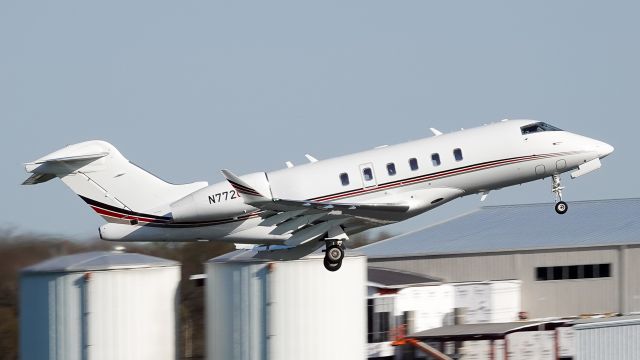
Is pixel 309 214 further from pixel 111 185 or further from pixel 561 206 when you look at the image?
pixel 561 206

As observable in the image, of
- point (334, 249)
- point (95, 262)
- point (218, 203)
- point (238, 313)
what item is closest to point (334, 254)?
point (334, 249)

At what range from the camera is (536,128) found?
119 feet

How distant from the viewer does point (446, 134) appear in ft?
117

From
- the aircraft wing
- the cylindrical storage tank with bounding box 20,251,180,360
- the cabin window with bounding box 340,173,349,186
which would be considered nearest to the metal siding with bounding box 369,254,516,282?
the cylindrical storage tank with bounding box 20,251,180,360

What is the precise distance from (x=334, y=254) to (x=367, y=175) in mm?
2524

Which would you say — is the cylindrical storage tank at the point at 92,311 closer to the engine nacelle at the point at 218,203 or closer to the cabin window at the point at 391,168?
the engine nacelle at the point at 218,203

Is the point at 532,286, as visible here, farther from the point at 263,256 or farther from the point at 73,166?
the point at 73,166

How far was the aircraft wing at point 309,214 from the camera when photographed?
32.4 metres

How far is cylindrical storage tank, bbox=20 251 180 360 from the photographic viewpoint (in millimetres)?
36531

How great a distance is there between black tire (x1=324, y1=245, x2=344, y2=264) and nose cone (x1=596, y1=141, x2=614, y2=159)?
8116 millimetres

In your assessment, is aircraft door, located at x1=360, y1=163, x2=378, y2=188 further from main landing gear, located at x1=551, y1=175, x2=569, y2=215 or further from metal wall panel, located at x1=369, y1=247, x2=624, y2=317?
metal wall panel, located at x1=369, y1=247, x2=624, y2=317

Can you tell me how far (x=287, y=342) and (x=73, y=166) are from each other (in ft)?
26.5

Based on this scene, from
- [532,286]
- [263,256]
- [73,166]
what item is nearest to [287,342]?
[263,256]

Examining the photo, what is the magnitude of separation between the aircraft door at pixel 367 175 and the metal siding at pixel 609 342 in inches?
503
